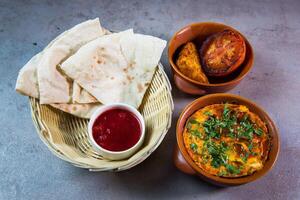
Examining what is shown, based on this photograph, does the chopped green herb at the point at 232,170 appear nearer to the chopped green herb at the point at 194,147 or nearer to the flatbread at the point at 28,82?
the chopped green herb at the point at 194,147

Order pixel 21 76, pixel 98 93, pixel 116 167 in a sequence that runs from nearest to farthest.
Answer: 1. pixel 116 167
2. pixel 21 76
3. pixel 98 93

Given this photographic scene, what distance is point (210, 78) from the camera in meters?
1.33

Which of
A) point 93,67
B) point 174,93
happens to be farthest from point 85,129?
point 174,93

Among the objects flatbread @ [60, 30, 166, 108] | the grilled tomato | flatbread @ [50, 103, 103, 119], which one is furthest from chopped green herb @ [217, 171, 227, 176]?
flatbread @ [50, 103, 103, 119]

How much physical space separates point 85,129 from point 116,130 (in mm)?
161

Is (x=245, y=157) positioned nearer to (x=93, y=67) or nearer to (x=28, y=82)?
(x=93, y=67)

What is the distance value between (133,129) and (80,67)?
0.27m

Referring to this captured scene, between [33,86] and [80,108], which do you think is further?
[80,108]

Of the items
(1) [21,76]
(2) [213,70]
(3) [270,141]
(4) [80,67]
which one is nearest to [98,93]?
(4) [80,67]

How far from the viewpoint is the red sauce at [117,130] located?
1142mm

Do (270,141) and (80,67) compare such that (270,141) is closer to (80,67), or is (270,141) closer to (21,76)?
(80,67)

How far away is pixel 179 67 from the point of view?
1.31 metres

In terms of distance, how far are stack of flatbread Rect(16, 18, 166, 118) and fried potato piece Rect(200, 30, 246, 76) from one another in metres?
0.18

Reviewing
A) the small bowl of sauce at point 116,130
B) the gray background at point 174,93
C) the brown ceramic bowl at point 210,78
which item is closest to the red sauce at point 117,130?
the small bowl of sauce at point 116,130
